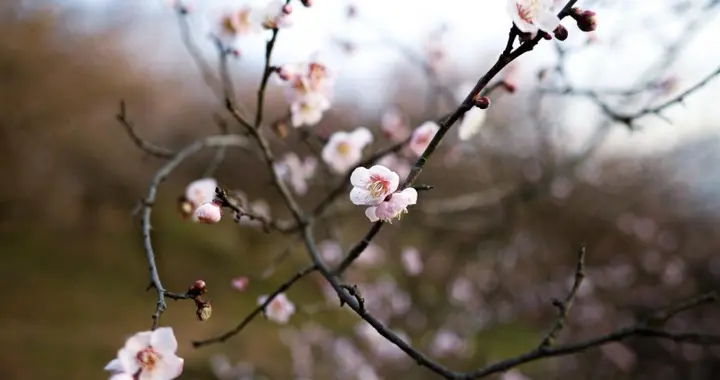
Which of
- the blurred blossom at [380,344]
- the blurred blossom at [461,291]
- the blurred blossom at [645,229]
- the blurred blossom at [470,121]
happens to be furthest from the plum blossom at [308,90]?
the blurred blossom at [645,229]

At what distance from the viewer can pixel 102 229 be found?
6.14m

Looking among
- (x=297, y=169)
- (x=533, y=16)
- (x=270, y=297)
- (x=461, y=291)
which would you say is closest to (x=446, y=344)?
(x=461, y=291)

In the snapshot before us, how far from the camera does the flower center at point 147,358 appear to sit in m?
0.69

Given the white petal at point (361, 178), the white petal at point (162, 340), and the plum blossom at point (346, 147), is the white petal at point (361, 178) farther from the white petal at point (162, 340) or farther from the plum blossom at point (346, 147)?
the plum blossom at point (346, 147)

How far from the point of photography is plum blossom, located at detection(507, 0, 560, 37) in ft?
2.22

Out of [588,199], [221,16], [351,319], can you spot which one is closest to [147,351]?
[221,16]

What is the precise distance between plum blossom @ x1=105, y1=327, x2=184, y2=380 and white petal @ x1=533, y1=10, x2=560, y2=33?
1.74 ft

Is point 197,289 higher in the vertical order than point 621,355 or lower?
lower

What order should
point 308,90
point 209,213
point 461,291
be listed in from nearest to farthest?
point 209,213
point 308,90
point 461,291

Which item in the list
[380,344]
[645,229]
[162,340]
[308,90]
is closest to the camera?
[162,340]

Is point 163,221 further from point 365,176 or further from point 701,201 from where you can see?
point 365,176

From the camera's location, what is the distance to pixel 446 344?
9.80 feet

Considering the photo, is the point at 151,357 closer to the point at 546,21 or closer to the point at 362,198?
the point at 362,198

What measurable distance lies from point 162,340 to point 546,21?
56cm
